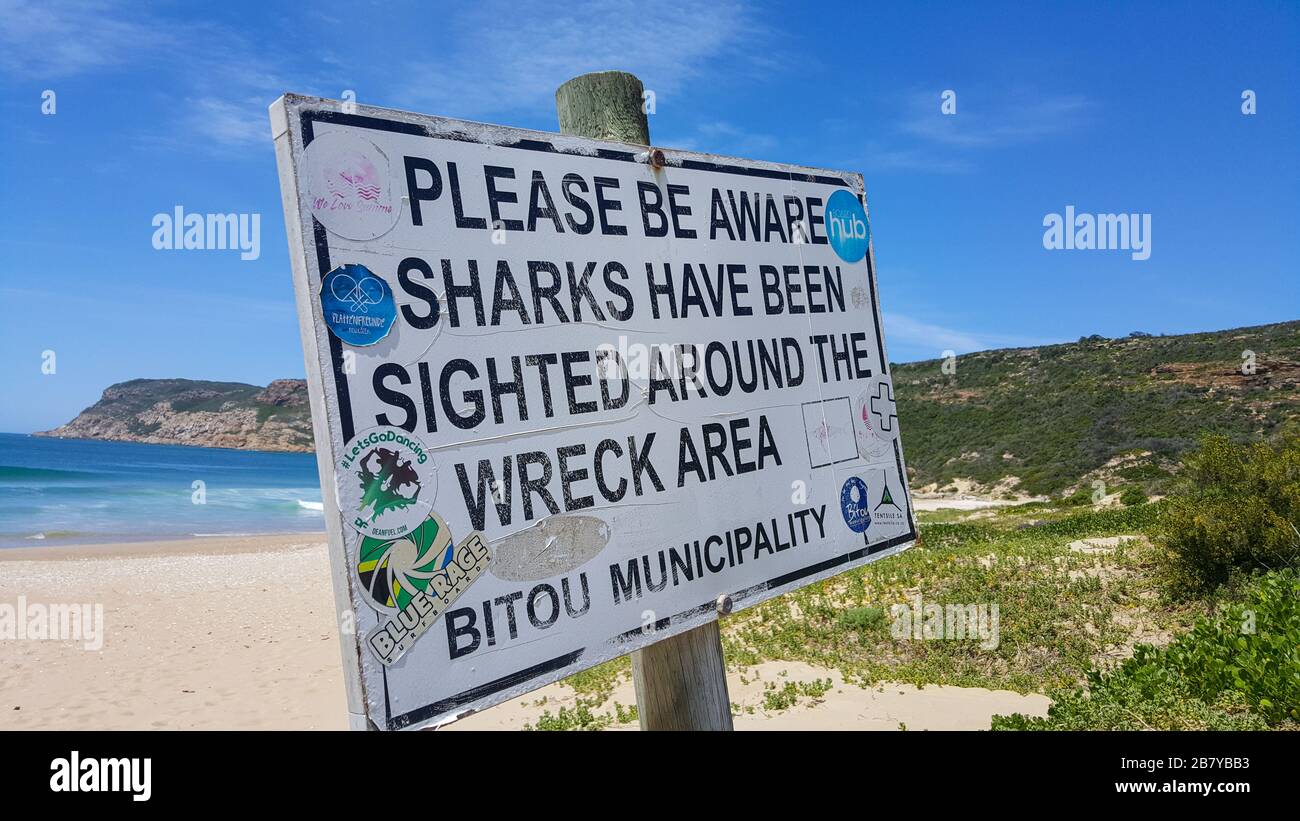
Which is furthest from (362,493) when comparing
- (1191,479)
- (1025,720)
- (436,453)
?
(1191,479)

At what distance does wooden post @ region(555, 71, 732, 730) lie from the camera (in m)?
2.16

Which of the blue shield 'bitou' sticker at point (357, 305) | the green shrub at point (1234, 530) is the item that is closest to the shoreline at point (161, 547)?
the green shrub at point (1234, 530)

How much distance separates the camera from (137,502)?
1591 inches

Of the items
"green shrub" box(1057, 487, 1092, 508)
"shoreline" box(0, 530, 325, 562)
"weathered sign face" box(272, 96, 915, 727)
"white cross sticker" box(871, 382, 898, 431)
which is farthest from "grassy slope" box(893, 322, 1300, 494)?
"weathered sign face" box(272, 96, 915, 727)

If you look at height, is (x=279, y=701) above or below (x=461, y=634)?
below

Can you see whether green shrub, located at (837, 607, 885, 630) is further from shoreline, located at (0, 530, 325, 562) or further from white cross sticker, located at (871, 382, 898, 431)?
shoreline, located at (0, 530, 325, 562)

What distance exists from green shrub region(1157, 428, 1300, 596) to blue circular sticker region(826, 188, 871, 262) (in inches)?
278

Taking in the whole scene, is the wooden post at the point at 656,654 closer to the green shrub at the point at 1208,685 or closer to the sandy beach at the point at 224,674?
the green shrub at the point at 1208,685

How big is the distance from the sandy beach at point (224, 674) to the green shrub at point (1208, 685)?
122cm

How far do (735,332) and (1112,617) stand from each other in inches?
279

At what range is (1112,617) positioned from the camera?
24.4 feet

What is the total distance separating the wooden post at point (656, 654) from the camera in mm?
2156
